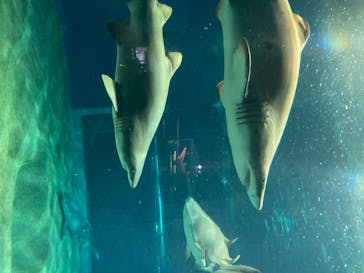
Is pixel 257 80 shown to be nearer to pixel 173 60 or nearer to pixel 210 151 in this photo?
pixel 173 60

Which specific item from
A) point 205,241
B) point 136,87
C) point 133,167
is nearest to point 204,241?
point 205,241

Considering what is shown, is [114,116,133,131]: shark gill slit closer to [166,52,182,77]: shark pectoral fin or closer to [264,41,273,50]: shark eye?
[166,52,182,77]: shark pectoral fin

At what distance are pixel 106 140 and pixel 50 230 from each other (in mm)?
841

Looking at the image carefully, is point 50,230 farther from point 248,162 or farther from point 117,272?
point 248,162

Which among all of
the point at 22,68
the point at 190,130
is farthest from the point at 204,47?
the point at 22,68

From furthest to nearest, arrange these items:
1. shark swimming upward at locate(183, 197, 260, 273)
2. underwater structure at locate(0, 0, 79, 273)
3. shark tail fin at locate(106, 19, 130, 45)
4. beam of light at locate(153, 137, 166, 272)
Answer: beam of light at locate(153, 137, 166, 272) < shark swimming upward at locate(183, 197, 260, 273) < underwater structure at locate(0, 0, 79, 273) < shark tail fin at locate(106, 19, 130, 45)

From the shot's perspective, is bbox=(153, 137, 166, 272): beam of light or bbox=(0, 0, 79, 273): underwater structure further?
bbox=(153, 137, 166, 272): beam of light

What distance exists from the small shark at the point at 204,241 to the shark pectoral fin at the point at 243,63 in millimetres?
2037

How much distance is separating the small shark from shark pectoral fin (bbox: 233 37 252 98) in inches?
80.2

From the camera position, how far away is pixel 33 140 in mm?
2508

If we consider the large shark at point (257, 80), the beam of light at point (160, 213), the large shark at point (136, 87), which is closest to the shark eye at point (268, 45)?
the large shark at point (257, 80)

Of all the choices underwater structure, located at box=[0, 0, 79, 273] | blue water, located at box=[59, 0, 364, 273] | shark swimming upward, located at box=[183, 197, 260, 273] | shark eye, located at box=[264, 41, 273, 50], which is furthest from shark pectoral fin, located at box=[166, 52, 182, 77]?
shark swimming upward, located at box=[183, 197, 260, 273]

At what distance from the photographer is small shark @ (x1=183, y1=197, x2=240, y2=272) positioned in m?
2.87

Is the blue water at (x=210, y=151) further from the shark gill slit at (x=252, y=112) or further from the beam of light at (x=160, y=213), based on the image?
the shark gill slit at (x=252, y=112)
